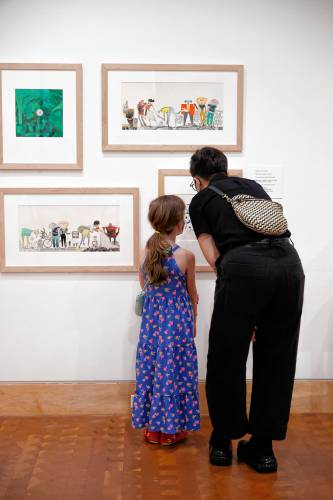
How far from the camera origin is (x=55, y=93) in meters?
3.05

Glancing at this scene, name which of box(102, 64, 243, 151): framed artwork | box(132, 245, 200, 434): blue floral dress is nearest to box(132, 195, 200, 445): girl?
box(132, 245, 200, 434): blue floral dress

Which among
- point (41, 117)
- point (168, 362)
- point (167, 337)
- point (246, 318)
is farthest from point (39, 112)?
point (246, 318)

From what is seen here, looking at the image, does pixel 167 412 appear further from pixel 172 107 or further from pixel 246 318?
pixel 172 107

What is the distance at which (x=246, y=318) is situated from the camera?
93.7 inches

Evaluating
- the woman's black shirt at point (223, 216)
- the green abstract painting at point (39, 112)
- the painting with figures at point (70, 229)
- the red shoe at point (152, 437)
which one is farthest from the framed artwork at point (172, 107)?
the red shoe at point (152, 437)

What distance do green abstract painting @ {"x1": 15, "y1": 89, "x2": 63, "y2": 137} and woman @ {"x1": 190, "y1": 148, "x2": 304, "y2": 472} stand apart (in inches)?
37.0

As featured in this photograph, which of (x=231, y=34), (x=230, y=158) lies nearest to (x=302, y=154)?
(x=230, y=158)

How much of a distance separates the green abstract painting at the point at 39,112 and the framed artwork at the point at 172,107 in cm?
26

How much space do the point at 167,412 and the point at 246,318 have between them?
2.36ft

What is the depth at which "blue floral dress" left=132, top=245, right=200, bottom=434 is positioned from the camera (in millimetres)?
2766

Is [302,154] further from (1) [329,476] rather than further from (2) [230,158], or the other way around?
(1) [329,476]

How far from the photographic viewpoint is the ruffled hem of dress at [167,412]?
2756 millimetres

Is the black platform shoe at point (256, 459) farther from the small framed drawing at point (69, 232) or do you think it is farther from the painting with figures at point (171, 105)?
the painting with figures at point (171, 105)

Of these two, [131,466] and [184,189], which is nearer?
[131,466]
